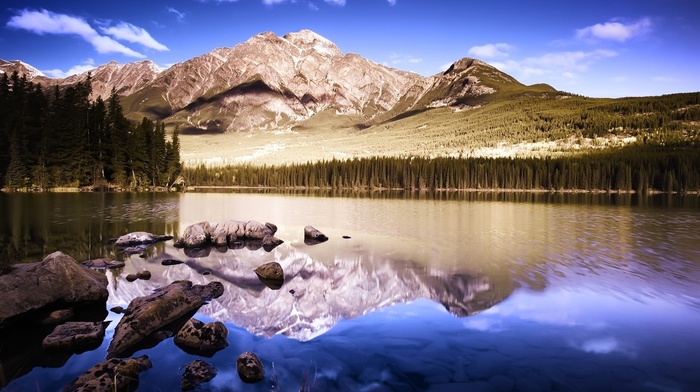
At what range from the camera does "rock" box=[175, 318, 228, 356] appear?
10.4 meters

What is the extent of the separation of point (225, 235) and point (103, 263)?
9.51 metres

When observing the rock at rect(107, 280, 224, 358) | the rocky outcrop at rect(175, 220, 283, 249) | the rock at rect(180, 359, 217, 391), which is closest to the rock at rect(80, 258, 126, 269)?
the rocky outcrop at rect(175, 220, 283, 249)

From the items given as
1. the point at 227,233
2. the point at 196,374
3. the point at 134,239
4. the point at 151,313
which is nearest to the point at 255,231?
the point at 227,233

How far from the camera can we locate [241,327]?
12.3 m

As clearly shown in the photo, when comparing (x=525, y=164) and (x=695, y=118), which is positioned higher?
(x=695, y=118)

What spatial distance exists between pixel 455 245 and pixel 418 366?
1894cm

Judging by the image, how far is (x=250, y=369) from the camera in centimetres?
887

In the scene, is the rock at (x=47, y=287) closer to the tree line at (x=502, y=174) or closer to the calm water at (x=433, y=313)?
the calm water at (x=433, y=313)

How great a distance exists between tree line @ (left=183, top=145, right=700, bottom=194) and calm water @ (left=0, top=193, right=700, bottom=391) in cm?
12140

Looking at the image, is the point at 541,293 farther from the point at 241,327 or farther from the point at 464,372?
the point at 241,327

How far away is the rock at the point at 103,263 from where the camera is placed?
62.6ft

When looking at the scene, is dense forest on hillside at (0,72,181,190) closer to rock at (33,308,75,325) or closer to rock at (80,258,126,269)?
rock at (80,258,126,269)

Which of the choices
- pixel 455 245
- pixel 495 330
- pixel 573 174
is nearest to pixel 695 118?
pixel 573 174

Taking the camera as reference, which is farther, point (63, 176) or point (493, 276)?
point (63, 176)
